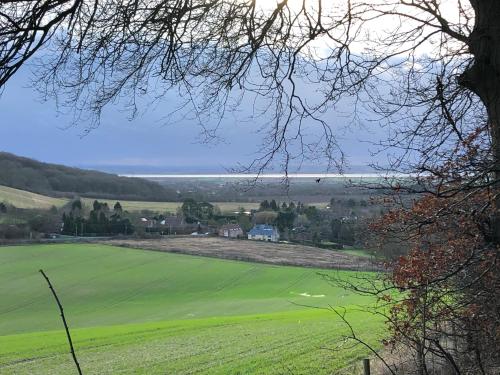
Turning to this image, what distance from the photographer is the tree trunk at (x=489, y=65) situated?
145 inches

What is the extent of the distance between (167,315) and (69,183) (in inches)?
2870

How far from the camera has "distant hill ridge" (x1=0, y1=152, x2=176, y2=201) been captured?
9275 cm

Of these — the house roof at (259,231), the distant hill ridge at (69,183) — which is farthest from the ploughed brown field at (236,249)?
the distant hill ridge at (69,183)

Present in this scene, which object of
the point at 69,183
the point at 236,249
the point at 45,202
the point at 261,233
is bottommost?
the point at 236,249

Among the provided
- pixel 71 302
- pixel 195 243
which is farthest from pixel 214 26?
pixel 195 243

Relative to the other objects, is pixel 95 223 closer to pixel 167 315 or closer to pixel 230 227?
pixel 230 227

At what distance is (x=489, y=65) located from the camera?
3713 mm

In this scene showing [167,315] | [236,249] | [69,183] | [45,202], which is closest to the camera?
[167,315]

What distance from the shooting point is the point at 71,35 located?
404cm

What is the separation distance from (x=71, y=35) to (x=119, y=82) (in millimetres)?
465

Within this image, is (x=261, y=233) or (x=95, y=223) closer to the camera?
(x=261, y=233)

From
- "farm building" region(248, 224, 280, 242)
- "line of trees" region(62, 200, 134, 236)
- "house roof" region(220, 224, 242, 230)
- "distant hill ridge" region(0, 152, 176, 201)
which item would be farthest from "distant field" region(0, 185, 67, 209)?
"farm building" region(248, 224, 280, 242)

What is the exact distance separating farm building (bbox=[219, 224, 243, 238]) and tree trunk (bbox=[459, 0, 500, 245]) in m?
65.6

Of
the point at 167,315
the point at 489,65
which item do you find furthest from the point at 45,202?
the point at 489,65
